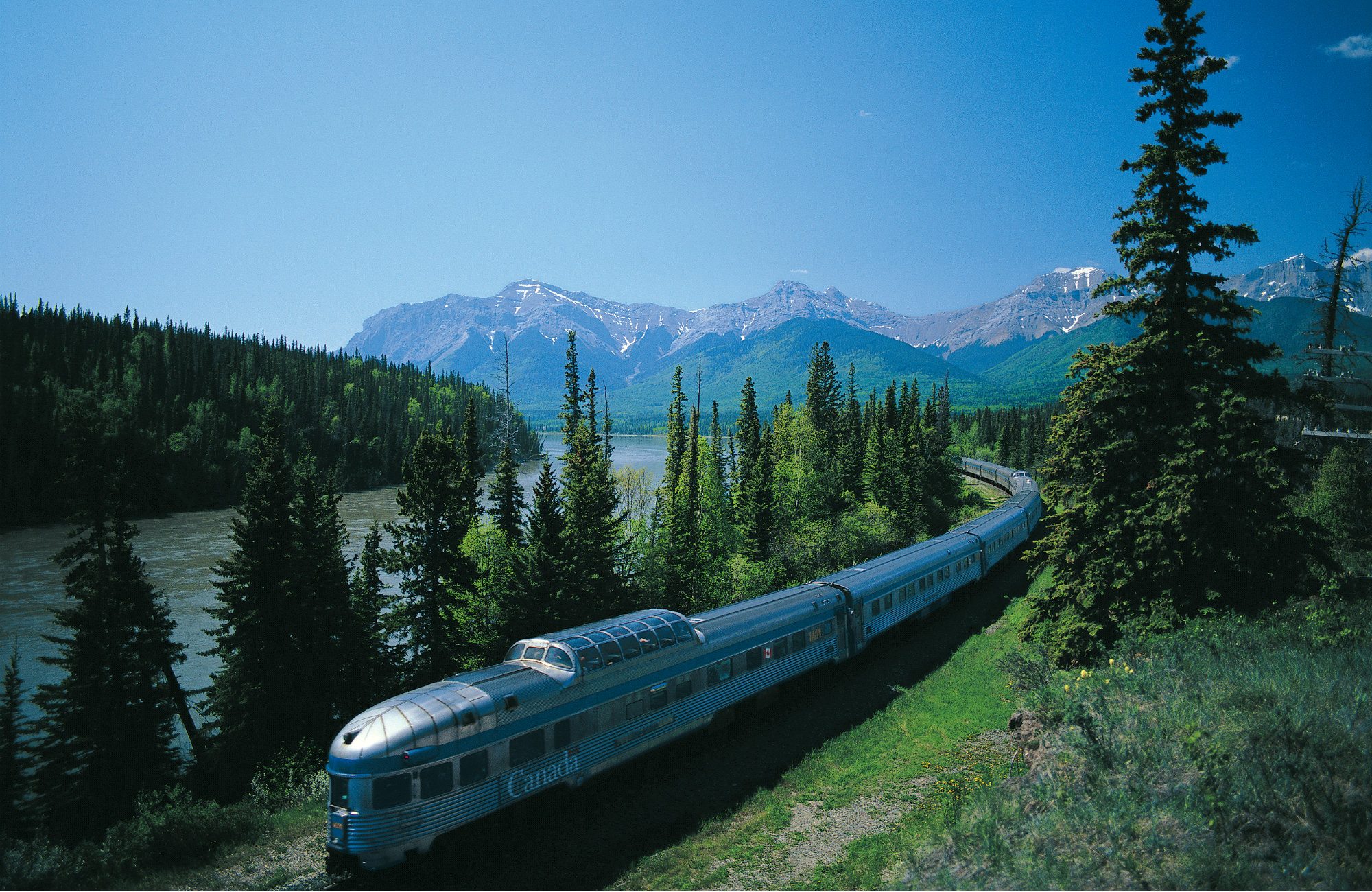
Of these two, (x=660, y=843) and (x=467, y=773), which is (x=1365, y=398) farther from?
(x=467, y=773)

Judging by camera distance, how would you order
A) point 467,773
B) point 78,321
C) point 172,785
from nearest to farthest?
point 467,773, point 172,785, point 78,321

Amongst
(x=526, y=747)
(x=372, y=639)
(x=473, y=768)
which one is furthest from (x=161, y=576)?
(x=473, y=768)

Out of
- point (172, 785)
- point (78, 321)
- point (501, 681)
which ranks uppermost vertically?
point (78, 321)

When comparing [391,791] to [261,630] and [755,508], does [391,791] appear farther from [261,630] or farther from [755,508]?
[755,508]

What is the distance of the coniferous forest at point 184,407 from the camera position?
87.8 meters

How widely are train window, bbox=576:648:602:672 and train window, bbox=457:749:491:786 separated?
309cm

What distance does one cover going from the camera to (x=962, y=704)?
22.1m

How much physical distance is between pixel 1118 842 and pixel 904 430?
213ft

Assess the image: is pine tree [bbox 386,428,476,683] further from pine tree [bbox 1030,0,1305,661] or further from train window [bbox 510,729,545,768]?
pine tree [bbox 1030,0,1305,661]

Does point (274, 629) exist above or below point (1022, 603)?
above

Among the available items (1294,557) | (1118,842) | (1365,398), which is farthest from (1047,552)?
(1365,398)

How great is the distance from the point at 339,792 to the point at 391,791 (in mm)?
1146

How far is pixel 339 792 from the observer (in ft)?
42.4

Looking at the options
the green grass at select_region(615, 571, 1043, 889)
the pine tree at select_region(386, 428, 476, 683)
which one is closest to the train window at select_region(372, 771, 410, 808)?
the green grass at select_region(615, 571, 1043, 889)
